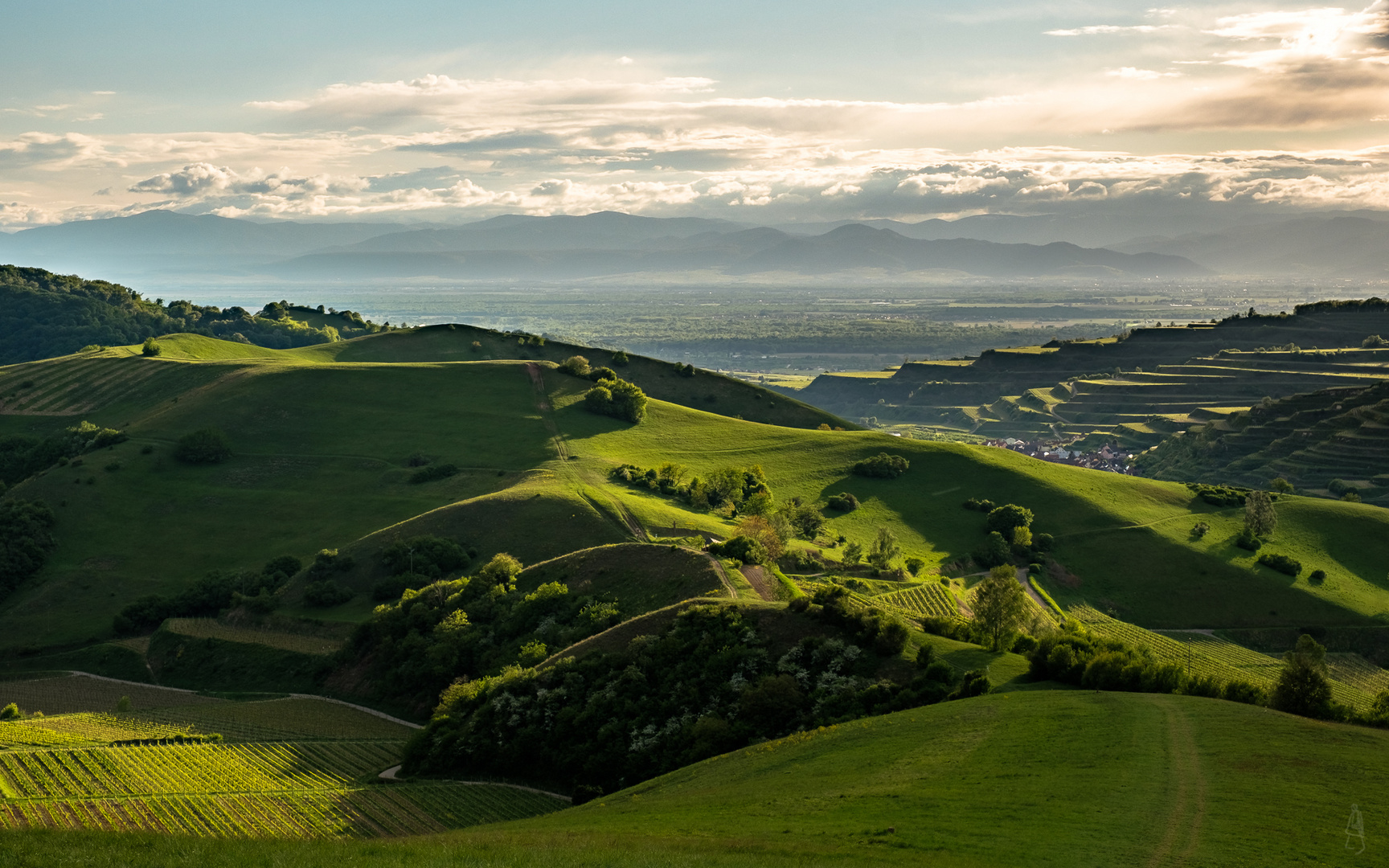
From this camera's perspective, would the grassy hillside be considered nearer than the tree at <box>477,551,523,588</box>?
No

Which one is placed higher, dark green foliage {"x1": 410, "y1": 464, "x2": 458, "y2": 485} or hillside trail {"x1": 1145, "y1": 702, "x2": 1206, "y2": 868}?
hillside trail {"x1": 1145, "y1": 702, "x2": 1206, "y2": 868}

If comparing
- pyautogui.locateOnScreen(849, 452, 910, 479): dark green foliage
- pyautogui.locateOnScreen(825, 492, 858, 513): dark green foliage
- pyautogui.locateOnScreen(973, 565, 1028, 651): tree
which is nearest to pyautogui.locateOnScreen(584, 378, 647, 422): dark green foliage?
pyautogui.locateOnScreen(849, 452, 910, 479): dark green foliage

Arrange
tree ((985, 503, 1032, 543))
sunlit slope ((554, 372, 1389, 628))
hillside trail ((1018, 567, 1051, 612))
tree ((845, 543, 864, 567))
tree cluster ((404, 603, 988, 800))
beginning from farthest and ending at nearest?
tree ((985, 503, 1032, 543))
sunlit slope ((554, 372, 1389, 628))
tree ((845, 543, 864, 567))
hillside trail ((1018, 567, 1051, 612))
tree cluster ((404, 603, 988, 800))

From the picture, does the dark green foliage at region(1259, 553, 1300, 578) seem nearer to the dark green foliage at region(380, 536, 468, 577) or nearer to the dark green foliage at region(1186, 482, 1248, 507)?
the dark green foliage at region(1186, 482, 1248, 507)

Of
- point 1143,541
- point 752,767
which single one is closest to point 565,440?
point 1143,541

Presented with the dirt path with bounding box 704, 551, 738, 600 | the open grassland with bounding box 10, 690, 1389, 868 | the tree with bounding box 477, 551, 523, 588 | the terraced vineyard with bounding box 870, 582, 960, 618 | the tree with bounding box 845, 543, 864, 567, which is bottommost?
the terraced vineyard with bounding box 870, 582, 960, 618

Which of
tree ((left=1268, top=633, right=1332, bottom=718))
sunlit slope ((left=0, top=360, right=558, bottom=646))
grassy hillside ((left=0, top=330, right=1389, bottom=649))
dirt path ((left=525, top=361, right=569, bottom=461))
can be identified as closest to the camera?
tree ((left=1268, top=633, right=1332, bottom=718))

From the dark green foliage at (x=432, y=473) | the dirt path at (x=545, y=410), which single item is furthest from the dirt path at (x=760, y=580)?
the dark green foliage at (x=432, y=473)
